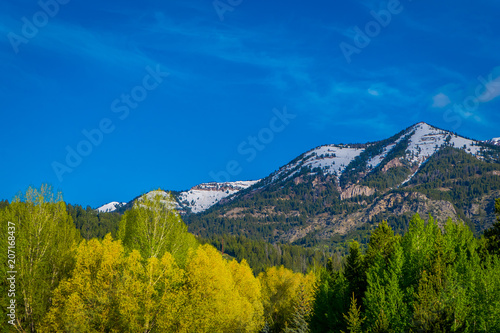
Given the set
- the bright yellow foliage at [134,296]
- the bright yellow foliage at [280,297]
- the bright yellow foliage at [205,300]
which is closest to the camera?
the bright yellow foliage at [134,296]

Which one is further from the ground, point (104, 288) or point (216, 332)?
point (104, 288)

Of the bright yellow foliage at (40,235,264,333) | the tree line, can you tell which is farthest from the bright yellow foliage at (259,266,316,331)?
the bright yellow foliage at (40,235,264,333)

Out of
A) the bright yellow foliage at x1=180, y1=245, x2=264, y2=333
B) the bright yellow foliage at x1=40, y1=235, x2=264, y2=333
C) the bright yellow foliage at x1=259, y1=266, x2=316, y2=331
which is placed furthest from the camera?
the bright yellow foliage at x1=259, y1=266, x2=316, y2=331

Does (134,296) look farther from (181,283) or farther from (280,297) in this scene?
(280,297)

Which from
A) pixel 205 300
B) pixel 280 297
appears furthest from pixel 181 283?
pixel 280 297

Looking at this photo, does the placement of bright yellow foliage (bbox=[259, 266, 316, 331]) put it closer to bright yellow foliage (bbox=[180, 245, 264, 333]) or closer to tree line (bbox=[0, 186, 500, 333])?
tree line (bbox=[0, 186, 500, 333])

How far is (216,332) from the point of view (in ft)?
163

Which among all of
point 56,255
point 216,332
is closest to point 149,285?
point 216,332

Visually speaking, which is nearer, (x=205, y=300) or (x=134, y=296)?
(x=134, y=296)

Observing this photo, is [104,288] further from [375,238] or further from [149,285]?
[375,238]

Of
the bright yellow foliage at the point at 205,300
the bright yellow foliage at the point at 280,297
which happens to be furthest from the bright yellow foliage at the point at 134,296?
the bright yellow foliage at the point at 280,297

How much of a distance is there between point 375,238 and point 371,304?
15523 mm

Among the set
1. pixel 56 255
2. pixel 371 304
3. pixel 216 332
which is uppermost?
pixel 56 255

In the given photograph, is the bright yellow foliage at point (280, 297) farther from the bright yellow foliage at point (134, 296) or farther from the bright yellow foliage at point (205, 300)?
the bright yellow foliage at point (134, 296)
